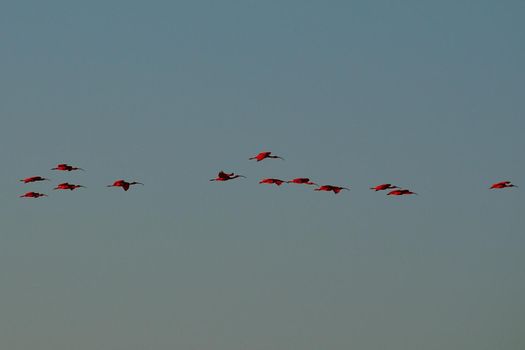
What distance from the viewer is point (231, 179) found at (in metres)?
174

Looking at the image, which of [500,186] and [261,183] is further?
[261,183]

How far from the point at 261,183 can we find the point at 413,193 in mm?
19378

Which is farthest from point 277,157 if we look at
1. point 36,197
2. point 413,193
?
point 36,197

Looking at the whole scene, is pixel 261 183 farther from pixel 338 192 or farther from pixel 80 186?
pixel 80 186

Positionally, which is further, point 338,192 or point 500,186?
point 338,192

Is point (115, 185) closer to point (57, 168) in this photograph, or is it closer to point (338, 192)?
point (57, 168)

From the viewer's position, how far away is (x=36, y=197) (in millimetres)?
179625

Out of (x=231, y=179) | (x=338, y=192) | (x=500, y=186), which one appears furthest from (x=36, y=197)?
(x=500, y=186)

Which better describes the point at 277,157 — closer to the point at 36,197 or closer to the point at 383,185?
the point at 383,185

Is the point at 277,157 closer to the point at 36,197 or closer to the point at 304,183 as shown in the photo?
the point at 304,183

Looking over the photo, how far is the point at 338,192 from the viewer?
18050 cm

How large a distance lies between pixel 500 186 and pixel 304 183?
23947 mm

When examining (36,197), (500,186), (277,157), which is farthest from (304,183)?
(36,197)

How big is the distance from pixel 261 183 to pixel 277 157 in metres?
8.73
